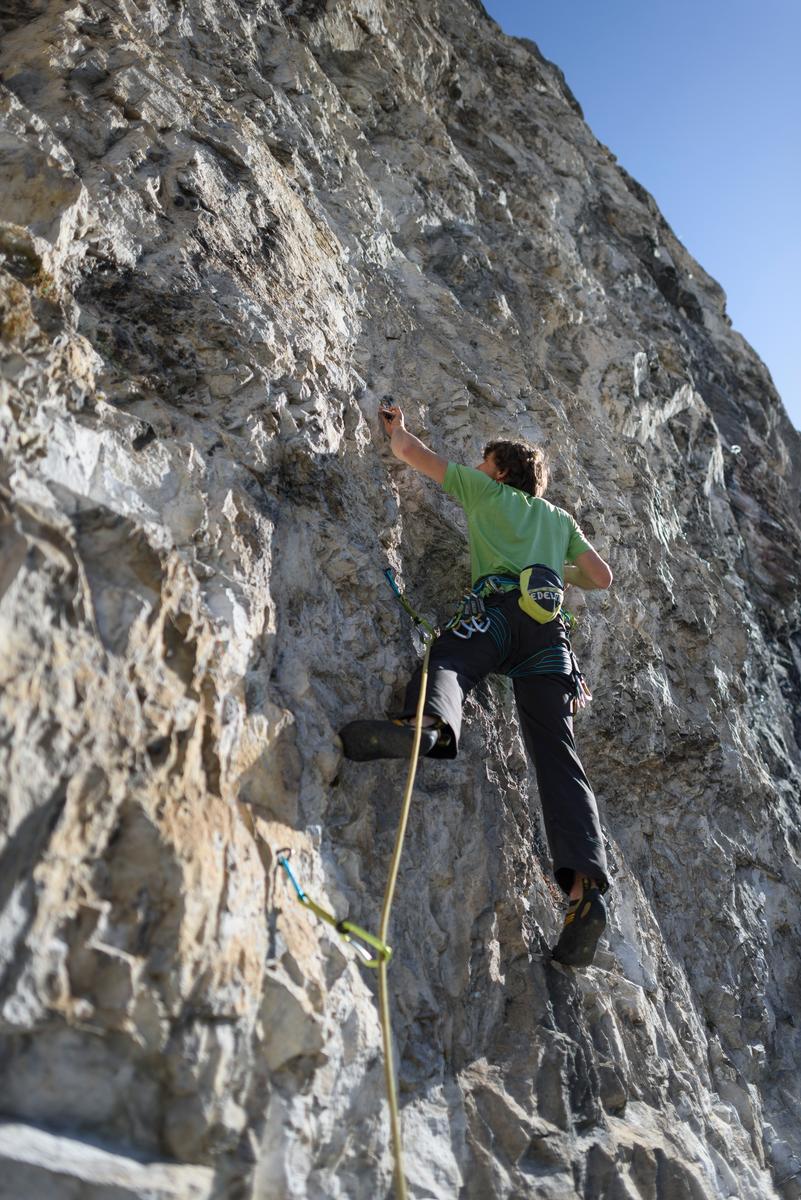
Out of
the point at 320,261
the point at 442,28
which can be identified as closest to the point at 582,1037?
the point at 320,261

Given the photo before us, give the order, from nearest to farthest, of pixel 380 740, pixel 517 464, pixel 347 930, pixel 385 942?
pixel 347 930
pixel 385 942
pixel 380 740
pixel 517 464

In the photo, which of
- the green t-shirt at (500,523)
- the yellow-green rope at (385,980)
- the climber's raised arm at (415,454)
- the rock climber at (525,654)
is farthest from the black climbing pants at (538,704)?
the climber's raised arm at (415,454)

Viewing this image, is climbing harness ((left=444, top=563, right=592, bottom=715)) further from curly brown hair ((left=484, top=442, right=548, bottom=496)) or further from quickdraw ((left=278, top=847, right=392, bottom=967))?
quickdraw ((left=278, top=847, right=392, bottom=967))

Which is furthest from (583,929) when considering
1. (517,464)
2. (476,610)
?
(517,464)

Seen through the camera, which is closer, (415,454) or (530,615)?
(530,615)

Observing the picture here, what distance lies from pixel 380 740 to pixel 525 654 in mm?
943

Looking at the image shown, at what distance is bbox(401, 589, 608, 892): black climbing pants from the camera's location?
3447mm

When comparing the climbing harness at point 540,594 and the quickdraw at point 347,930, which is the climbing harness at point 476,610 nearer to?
the climbing harness at point 540,594

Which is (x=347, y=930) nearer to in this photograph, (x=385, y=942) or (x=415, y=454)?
(x=385, y=942)

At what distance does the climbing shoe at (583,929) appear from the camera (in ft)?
11.3

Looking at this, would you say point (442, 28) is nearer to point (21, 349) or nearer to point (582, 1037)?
point (21, 349)

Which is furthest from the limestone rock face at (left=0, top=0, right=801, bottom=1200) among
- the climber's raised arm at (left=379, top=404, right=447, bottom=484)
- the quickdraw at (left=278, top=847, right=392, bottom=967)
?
the climber's raised arm at (left=379, top=404, right=447, bottom=484)

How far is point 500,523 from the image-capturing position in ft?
13.4

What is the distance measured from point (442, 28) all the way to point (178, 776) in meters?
8.64
